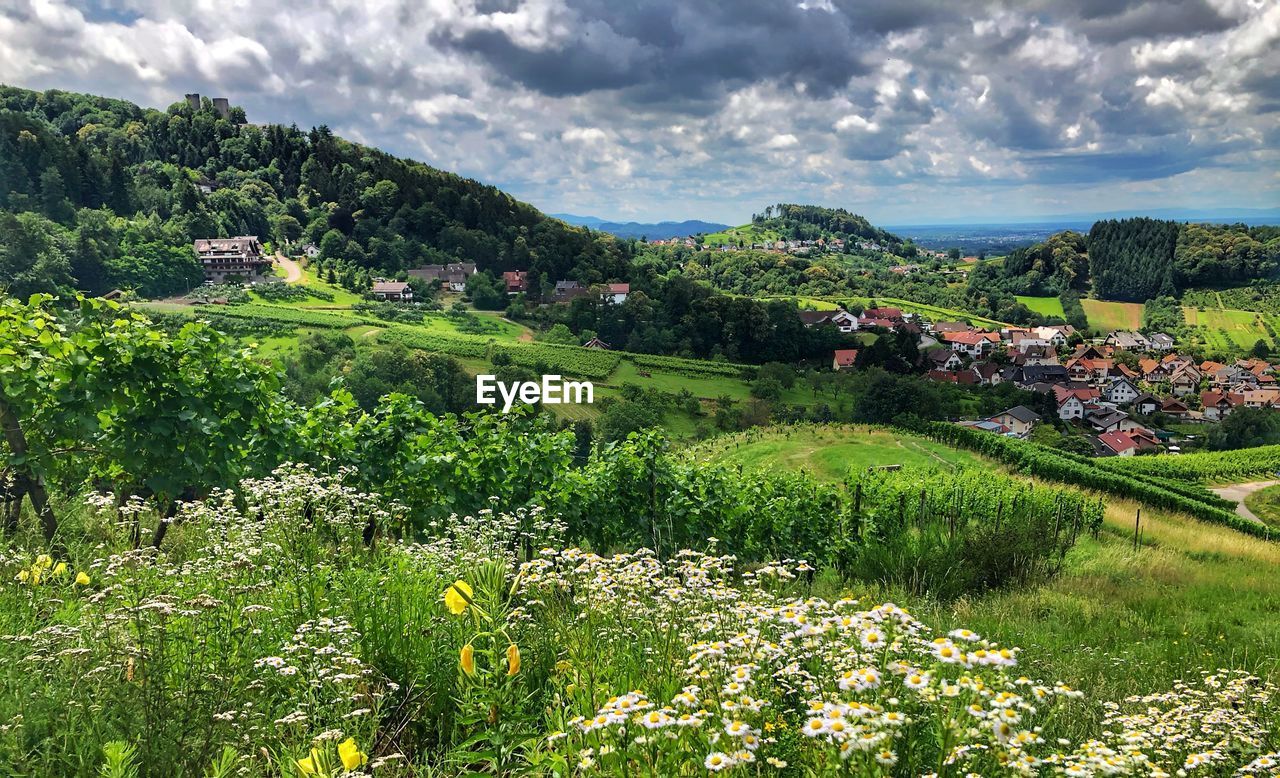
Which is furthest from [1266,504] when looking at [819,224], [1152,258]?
[819,224]

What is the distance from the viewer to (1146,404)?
4378 centimetres

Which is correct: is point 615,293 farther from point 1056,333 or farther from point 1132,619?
point 1132,619

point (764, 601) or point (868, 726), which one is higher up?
point (868, 726)

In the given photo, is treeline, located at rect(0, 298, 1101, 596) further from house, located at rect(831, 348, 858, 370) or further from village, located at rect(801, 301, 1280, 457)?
house, located at rect(831, 348, 858, 370)

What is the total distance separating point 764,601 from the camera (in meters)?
2.77

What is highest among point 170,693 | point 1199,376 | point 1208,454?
point 170,693

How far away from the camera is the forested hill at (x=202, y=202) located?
27.4 m

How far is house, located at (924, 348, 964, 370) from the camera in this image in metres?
56.5

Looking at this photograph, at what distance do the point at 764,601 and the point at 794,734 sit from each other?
37.8 inches

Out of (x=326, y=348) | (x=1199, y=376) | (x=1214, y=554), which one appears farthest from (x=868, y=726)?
(x=1199, y=376)

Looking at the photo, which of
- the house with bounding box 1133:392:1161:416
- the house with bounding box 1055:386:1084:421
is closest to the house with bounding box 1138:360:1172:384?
the house with bounding box 1133:392:1161:416

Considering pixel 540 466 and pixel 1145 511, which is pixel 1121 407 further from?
pixel 540 466

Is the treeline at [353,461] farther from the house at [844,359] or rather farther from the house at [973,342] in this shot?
the house at [973,342]

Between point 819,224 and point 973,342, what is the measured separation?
287 feet
